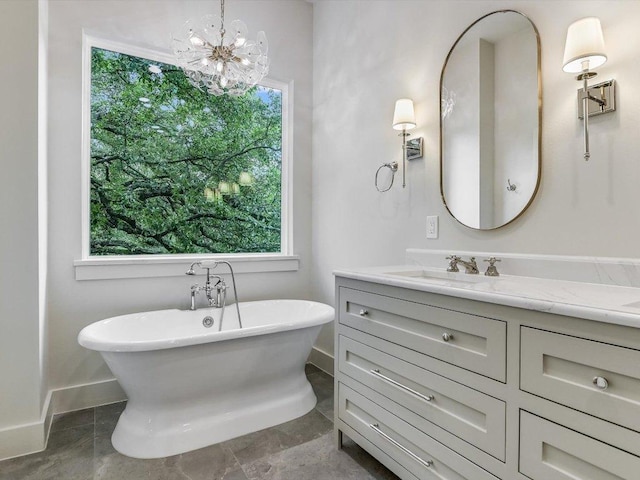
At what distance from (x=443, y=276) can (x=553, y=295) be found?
74 centimetres

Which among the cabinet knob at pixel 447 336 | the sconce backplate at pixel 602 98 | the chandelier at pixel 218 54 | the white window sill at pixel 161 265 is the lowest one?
the cabinet knob at pixel 447 336

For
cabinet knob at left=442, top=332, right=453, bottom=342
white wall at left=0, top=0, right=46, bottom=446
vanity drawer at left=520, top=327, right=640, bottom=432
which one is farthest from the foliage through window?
vanity drawer at left=520, top=327, right=640, bottom=432

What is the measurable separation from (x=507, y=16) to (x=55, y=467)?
307cm

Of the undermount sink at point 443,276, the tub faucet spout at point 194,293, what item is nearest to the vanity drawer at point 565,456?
the undermount sink at point 443,276

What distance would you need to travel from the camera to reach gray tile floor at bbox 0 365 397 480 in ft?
5.65

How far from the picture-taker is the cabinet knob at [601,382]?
0.92 metres

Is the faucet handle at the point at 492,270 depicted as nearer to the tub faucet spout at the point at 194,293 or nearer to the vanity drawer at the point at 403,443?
the vanity drawer at the point at 403,443

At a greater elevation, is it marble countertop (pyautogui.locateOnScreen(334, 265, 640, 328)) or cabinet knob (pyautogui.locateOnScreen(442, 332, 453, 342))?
marble countertop (pyautogui.locateOnScreen(334, 265, 640, 328))

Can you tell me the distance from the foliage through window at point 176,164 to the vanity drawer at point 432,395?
5.42 ft

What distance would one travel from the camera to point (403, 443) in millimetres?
1514

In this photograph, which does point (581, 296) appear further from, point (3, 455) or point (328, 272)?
point (3, 455)

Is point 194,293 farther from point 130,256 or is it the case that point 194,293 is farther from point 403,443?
point 403,443

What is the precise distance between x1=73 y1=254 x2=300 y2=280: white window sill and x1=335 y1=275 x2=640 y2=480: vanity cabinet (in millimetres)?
1358

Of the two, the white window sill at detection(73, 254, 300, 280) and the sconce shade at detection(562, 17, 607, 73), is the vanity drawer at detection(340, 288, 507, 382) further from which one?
the white window sill at detection(73, 254, 300, 280)
